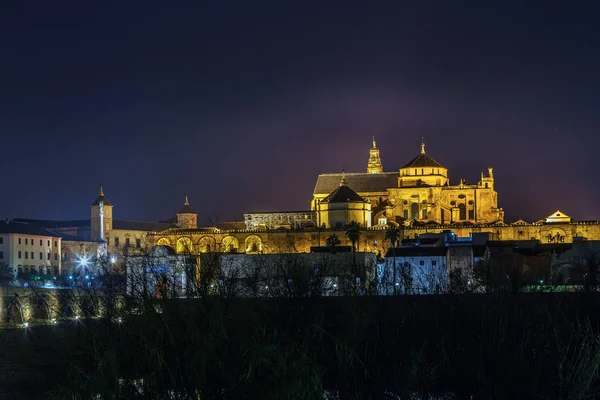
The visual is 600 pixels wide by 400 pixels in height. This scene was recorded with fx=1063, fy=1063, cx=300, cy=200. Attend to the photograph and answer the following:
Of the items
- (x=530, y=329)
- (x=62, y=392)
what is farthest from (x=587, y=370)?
(x=62, y=392)

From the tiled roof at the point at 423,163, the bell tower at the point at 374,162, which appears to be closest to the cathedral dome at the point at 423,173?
the tiled roof at the point at 423,163

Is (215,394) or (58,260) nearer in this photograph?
(215,394)

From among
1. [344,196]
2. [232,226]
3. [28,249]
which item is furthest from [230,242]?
[28,249]

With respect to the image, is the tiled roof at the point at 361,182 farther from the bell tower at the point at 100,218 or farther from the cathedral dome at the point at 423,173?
the bell tower at the point at 100,218

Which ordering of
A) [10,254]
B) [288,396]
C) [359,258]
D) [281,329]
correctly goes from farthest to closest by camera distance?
[10,254] < [359,258] < [281,329] < [288,396]

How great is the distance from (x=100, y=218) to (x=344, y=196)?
112 ft

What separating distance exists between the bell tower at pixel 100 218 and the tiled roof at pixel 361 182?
83.1ft

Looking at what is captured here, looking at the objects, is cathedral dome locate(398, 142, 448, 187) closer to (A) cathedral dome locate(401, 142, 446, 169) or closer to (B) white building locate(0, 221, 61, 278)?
(A) cathedral dome locate(401, 142, 446, 169)

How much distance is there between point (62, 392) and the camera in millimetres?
25344

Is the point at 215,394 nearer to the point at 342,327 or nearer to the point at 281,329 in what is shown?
the point at 281,329

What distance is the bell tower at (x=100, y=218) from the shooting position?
123 m

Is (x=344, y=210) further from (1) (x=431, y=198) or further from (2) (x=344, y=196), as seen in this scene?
(1) (x=431, y=198)

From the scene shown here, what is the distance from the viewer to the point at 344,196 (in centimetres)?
10362

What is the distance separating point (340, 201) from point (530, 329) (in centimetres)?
7095
